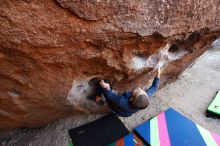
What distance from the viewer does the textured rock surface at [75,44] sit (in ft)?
5.23

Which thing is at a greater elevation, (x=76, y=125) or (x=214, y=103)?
(x=214, y=103)

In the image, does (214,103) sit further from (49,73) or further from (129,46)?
(49,73)

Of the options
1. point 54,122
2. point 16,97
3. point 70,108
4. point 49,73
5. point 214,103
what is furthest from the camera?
point 214,103

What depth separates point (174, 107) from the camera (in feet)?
12.0

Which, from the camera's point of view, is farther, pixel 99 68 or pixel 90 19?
pixel 99 68

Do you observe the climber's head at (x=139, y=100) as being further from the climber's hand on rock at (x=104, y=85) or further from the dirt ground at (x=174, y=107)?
the dirt ground at (x=174, y=107)

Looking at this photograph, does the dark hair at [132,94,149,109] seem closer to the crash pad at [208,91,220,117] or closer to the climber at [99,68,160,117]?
the climber at [99,68,160,117]

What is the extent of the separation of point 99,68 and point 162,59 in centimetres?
102

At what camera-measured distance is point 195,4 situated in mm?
2168

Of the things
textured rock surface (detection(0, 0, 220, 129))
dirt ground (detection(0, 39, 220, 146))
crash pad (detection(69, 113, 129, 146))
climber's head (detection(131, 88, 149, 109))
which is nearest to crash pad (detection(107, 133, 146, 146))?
crash pad (detection(69, 113, 129, 146))

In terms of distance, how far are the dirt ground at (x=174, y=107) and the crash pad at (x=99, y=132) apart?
103 millimetres

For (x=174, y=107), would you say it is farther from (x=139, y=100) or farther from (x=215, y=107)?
(x=139, y=100)

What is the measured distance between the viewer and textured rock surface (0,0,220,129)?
5.23 feet

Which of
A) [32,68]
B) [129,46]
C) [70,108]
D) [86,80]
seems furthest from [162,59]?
[32,68]
